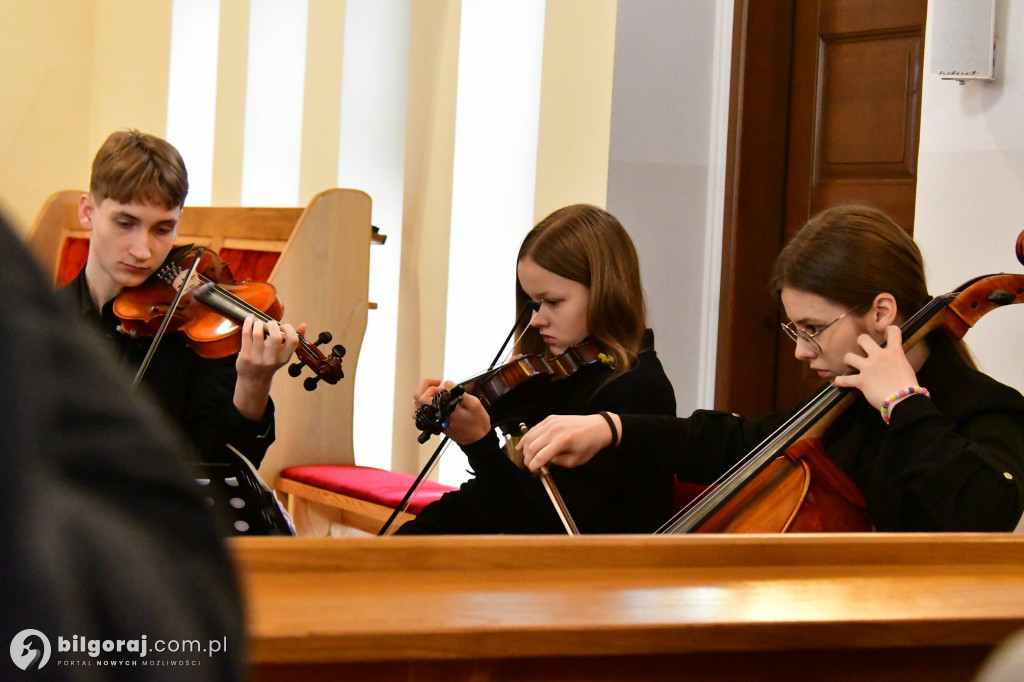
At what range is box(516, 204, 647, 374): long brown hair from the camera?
1.84 meters

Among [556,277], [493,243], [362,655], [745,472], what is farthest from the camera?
[493,243]

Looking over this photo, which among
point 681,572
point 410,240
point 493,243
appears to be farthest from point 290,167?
point 681,572

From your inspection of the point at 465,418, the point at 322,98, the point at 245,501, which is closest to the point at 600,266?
the point at 465,418

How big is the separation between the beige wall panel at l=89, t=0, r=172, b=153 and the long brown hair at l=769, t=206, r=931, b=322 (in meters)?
3.79

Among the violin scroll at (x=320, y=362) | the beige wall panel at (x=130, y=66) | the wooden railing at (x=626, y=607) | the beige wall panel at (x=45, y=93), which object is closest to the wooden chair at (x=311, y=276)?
the violin scroll at (x=320, y=362)

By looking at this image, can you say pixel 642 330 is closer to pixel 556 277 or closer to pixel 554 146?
pixel 556 277

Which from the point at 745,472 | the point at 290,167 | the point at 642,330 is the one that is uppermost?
the point at 290,167

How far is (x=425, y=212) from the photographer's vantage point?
12.0ft

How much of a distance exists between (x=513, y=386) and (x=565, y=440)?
0.27m

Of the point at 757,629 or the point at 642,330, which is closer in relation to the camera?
the point at 757,629

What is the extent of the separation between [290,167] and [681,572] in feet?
11.7

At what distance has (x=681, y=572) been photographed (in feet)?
2.69

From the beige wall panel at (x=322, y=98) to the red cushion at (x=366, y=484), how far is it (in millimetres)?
1327

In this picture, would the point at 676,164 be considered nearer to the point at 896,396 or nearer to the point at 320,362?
the point at 320,362
